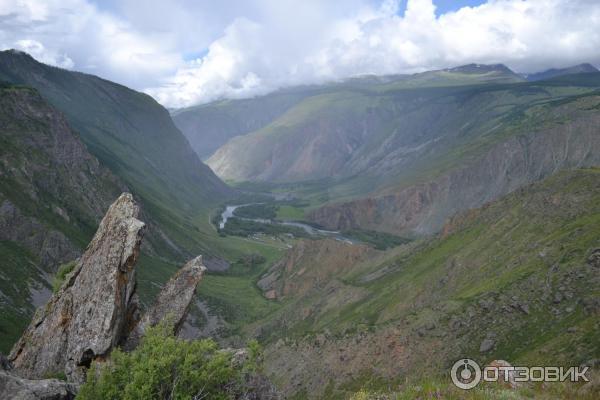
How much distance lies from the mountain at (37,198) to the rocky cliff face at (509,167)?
117 metres

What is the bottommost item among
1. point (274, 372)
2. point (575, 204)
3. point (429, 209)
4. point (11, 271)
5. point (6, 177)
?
point (429, 209)

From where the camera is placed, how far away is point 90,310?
25078 mm

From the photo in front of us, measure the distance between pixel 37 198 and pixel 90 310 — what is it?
69.3 metres

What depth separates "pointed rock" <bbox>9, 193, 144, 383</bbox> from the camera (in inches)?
944

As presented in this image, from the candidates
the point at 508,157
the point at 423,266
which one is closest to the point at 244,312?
the point at 423,266

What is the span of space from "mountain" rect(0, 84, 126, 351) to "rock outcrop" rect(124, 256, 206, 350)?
25.5 m

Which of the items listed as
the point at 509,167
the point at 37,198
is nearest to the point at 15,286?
the point at 37,198

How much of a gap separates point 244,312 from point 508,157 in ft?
430

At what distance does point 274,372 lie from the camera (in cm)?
5119

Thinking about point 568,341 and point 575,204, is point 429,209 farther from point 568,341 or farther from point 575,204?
point 568,341

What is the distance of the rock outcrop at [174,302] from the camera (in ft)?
85.8

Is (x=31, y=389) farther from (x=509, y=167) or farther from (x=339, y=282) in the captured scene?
(x=509, y=167)

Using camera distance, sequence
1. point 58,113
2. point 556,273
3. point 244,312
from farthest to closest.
A: point 58,113
point 244,312
point 556,273

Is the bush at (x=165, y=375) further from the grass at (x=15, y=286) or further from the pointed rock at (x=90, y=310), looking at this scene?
the grass at (x=15, y=286)
